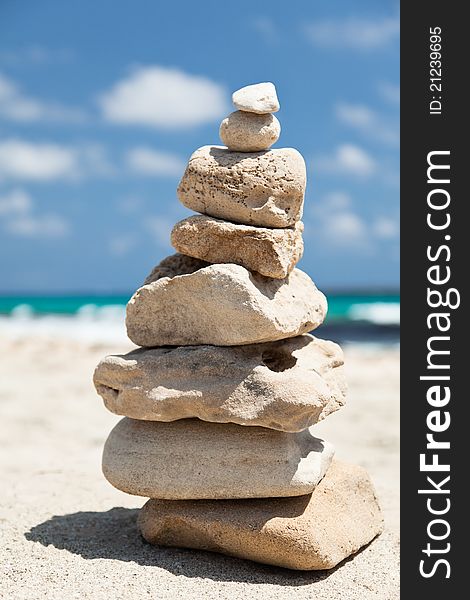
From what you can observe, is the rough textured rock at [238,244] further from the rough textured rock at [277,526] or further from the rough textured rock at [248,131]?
the rough textured rock at [277,526]

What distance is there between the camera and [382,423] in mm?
10344

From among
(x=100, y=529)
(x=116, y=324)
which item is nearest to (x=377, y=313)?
(x=116, y=324)

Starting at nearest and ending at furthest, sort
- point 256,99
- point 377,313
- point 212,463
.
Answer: point 212,463, point 256,99, point 377,313

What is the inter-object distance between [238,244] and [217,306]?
43cm

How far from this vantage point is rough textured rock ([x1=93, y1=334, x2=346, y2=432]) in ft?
15.2

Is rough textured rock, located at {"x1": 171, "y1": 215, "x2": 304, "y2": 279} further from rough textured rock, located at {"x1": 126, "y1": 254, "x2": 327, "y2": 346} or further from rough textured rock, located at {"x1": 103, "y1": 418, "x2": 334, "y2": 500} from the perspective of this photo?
rough textured rock, located at {"x1": 103, "y1": 418, "x2": 334, "y2": 500}

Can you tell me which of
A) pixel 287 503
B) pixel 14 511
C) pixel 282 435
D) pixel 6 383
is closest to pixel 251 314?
pixel 282 435

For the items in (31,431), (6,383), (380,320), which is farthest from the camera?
(380,320)

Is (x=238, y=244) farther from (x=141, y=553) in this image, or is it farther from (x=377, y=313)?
(x=377, y=313)

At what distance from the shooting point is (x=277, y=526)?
478cm

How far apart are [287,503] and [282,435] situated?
47 centimetres

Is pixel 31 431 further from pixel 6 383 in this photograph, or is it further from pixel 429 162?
pixel 429 162

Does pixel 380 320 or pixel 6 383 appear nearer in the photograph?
pixel 6 383

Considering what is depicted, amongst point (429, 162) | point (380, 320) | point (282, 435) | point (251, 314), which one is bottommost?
point (282, 435)
